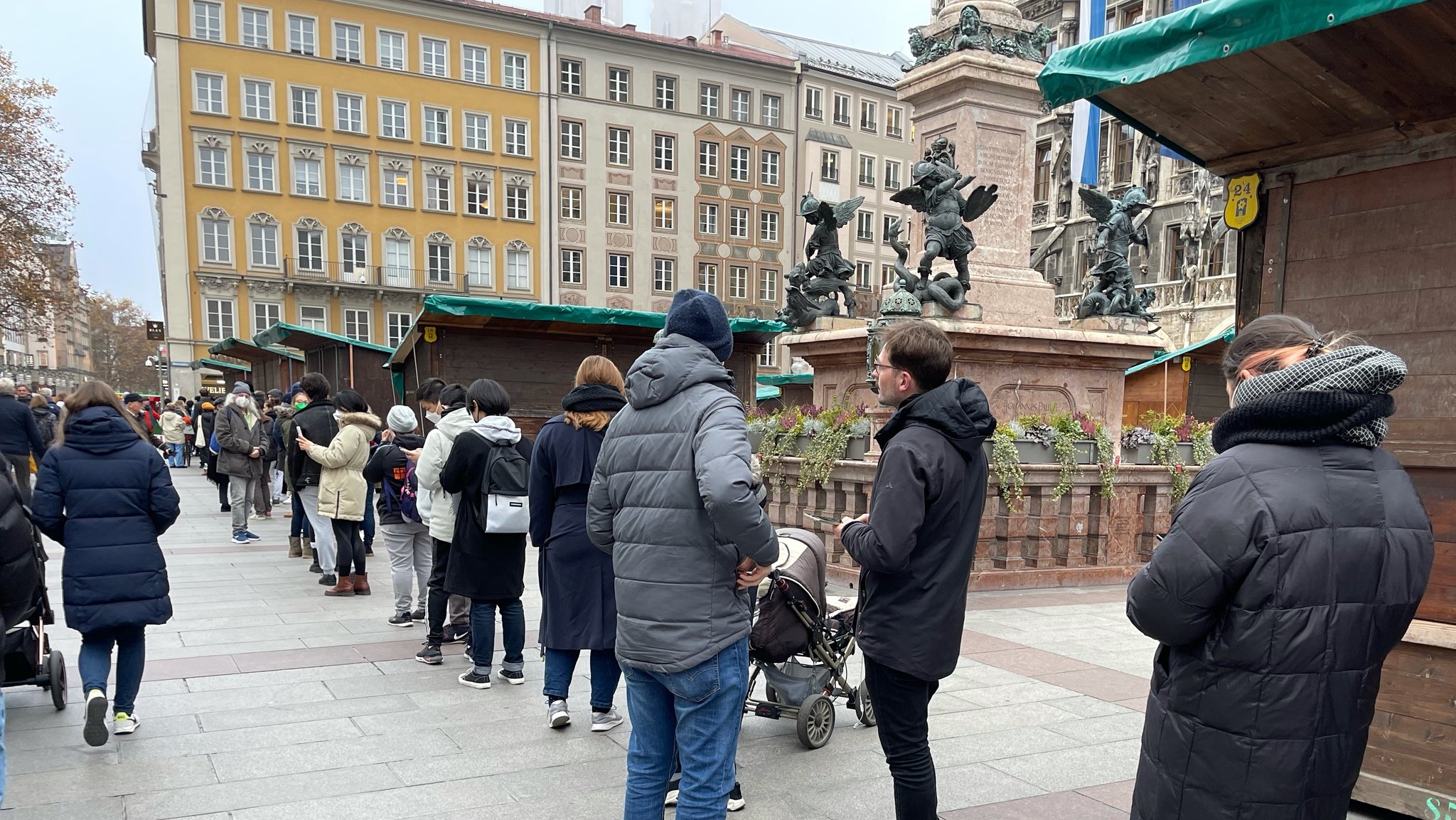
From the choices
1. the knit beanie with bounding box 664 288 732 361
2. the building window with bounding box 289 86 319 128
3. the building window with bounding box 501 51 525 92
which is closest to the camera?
the knit beanie with bounding box 664 288 732 361

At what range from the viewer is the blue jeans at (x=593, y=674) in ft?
15.6

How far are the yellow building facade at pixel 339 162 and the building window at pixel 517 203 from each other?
0.29ft

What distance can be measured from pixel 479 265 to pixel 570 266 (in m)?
4.15

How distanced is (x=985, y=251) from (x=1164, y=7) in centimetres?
3069

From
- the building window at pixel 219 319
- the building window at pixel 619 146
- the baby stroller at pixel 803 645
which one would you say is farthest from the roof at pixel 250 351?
the building window at pixel 619 146

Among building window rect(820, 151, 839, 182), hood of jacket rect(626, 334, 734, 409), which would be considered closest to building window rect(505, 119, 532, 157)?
building window rect(820, 151, 839, 182)

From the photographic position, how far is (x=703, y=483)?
2.93 m

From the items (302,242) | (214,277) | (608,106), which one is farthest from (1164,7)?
(214,277)

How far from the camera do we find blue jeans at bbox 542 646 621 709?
15.6ft

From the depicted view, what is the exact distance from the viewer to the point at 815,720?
4621mm

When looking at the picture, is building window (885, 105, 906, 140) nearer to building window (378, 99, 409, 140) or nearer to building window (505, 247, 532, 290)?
building window (505, 247, 532, 290)

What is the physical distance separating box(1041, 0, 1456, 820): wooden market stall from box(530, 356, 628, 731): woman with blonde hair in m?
2.54

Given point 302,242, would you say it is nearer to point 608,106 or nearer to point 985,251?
point 608,106

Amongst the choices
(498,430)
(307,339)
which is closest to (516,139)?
(307,339)
